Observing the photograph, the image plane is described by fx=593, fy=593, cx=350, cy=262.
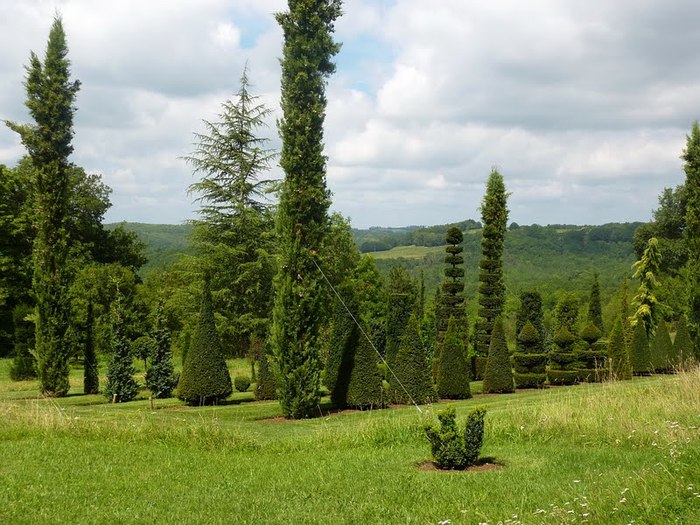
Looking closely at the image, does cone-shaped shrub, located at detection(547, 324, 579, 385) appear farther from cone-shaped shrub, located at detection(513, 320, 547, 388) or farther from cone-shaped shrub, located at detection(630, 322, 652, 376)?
cone-shaped shrub, located at detection(630, 322, 652, 376)

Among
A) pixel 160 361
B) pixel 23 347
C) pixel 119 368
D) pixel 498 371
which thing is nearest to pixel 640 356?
pixel 498 371

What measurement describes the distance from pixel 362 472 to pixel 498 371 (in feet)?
49.8

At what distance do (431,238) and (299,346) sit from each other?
436 feet

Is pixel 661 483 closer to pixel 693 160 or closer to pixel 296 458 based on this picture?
pixel 296 458

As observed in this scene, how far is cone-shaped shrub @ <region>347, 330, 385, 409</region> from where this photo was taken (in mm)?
16688

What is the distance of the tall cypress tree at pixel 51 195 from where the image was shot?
65.7 ft

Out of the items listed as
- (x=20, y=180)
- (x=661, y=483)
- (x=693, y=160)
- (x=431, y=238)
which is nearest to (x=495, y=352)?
(x=693, y=160)

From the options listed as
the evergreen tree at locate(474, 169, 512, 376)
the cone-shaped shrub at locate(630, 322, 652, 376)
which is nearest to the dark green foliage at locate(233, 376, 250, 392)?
the evergreen tree at locate(474, 169, 512, 376)

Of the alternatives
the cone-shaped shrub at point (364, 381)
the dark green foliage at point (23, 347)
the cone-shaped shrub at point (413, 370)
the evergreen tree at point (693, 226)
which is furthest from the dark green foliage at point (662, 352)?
the dark green foliage at point (23, 347)

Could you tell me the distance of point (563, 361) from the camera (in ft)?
78.6

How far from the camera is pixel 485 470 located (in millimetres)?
7555

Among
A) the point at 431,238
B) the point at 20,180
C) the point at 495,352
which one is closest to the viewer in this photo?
the point at 495,352

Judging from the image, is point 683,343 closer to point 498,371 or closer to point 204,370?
point 498,371

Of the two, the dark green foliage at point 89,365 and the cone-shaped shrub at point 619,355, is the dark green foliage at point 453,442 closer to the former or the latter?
the cone-shaped shrub at point 619,355
